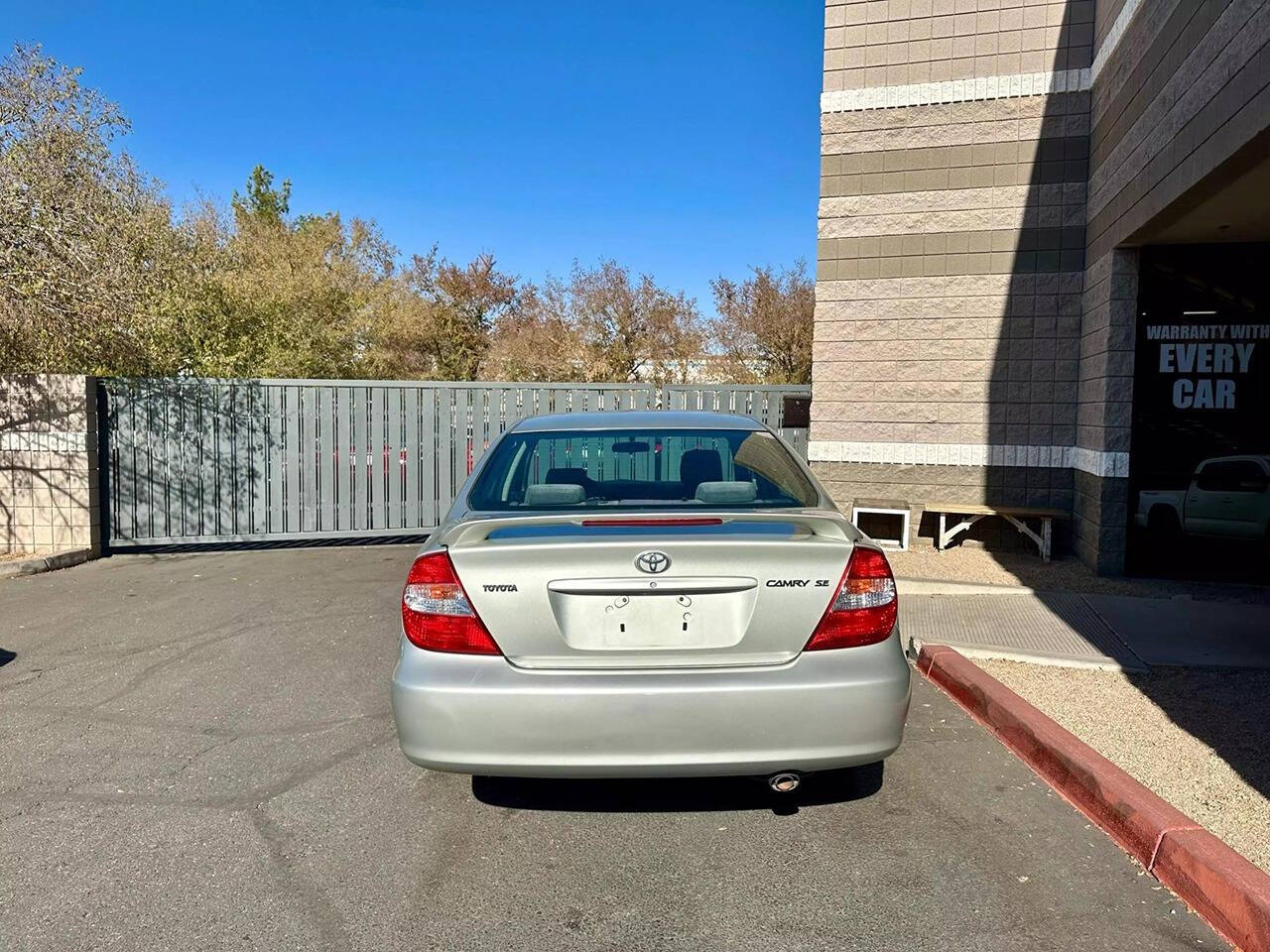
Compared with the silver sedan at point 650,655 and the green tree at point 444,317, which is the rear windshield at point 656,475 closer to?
the silver sedan at point 650,655

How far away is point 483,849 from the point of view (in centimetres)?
356

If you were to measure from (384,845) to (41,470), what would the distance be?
8486mm

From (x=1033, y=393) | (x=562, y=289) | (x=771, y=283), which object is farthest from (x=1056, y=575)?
(x=562, y=289)

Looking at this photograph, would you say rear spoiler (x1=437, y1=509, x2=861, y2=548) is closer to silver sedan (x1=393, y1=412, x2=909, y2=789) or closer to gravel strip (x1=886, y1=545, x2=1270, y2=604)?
silver sedan (x1=393, y1=412, x2=909, y2=789)

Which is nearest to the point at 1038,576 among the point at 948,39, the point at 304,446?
the point at 948,39

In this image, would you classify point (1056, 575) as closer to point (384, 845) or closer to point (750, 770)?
point (750, 770)

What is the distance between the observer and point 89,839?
3.62 meters

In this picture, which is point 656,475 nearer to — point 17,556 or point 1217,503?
point 1217,503

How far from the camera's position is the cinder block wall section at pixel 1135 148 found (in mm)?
5348

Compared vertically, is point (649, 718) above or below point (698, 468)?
below

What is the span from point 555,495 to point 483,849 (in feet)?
4.72

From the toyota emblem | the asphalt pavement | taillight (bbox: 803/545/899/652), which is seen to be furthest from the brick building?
the toyota emblem

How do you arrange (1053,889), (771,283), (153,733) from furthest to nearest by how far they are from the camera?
1. (771,283)
2. (153,733)
3. (1053,889)

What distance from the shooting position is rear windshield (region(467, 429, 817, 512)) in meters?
4.09
